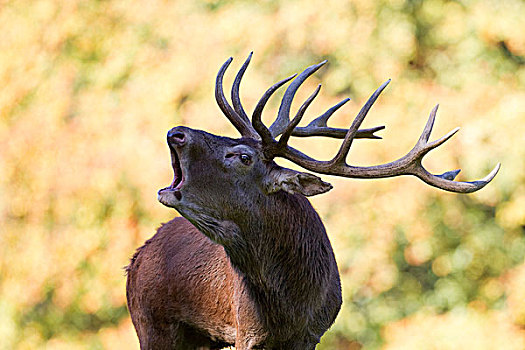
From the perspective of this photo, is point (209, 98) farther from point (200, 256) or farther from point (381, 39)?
point (200, 256)

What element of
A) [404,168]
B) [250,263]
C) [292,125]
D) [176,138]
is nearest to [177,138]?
[176,138]

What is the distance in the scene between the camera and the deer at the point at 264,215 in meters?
3.90

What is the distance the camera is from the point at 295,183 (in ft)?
12.8

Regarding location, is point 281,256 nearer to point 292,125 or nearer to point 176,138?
point 292,125

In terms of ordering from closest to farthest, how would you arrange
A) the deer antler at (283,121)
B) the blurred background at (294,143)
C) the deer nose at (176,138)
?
the deer nose at (176,138)
the deer antler at (283,121)
the blurred background at (294,143)

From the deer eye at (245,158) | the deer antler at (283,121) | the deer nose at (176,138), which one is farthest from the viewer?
the deer antler at (283,121)

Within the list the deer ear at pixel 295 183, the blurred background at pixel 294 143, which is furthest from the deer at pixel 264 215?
the blurred background at pixel 294 143

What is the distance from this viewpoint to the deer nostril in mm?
3832

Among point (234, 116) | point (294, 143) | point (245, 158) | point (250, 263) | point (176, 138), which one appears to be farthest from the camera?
point (294, 143)

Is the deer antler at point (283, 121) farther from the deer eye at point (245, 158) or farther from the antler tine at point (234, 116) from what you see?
the deer eye at point (245, 158)

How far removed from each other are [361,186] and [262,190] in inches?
180

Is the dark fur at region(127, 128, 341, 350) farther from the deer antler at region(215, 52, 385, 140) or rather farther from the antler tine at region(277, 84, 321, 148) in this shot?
the deer antler at region(215, 52, 385, 140)

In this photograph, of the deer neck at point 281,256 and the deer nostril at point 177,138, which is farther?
the deer neck at point 281,256

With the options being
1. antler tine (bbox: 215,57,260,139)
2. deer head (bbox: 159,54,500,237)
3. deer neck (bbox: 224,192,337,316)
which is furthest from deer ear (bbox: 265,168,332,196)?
antler tine (bbox: 215,57,260,139)
